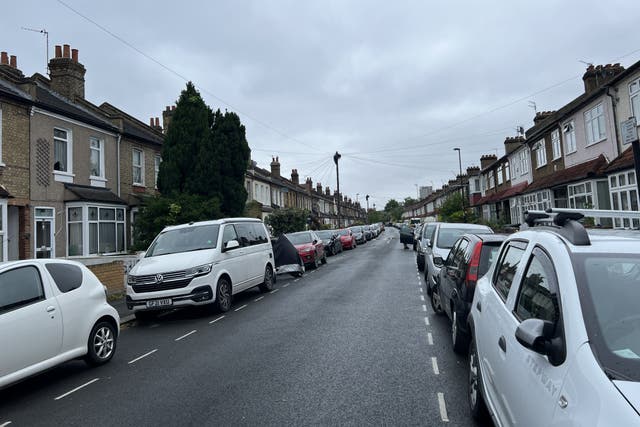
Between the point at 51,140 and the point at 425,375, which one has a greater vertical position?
the point at 51,140

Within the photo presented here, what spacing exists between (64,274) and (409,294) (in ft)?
26.9

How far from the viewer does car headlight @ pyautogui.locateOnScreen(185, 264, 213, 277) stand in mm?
9312

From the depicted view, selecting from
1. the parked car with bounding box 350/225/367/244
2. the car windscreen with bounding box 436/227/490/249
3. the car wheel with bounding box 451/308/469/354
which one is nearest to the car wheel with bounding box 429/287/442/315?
the car windscreen with bounding box 436/227/490/249

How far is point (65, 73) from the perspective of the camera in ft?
68.7

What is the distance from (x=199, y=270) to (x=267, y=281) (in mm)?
4048

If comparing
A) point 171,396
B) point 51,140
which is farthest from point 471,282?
point 51,140

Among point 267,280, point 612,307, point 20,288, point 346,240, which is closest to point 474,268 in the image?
point 612,307

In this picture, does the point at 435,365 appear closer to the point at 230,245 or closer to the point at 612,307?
the point at 612,307

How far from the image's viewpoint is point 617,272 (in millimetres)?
2621

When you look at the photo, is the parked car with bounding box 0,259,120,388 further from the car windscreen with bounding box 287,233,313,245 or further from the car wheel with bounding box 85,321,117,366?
the car windscreen with bounding box 287,233,313,245

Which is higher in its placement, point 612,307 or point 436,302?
point 612,307

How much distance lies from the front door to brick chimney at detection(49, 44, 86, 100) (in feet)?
22.6

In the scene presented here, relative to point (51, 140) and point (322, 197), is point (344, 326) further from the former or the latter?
point (322, 197)

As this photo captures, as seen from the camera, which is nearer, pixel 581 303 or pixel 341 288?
pixel 581 303
